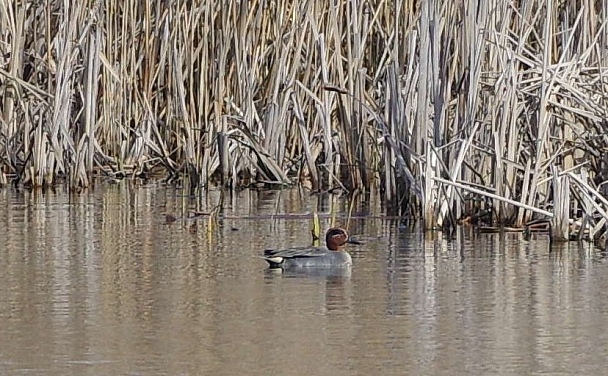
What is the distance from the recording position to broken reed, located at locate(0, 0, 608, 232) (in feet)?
29.9

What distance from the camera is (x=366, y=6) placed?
11414 mm

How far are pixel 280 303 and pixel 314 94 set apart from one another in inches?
194

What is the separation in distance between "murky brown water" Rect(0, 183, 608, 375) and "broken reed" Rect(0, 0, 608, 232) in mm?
580

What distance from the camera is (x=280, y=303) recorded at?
6766 millimetres

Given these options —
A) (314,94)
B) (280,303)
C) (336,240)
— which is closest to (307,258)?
(336,240)

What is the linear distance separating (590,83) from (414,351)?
3.82 meters

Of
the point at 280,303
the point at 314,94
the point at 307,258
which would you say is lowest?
the point at 280,303

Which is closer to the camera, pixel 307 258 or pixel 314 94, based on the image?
pixel 307 258

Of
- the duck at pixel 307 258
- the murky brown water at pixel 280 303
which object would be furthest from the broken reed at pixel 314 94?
the duck at pixel 307 258

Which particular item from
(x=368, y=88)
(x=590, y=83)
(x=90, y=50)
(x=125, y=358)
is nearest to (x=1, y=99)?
(x=90, y=50)

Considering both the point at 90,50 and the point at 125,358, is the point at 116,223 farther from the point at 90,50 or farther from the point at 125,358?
the point at 125,358

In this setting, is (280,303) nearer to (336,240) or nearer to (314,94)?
(336,240)

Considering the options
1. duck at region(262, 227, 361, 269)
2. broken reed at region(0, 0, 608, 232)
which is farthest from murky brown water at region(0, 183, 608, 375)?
broken reed at region(0, 0, 608, 232)

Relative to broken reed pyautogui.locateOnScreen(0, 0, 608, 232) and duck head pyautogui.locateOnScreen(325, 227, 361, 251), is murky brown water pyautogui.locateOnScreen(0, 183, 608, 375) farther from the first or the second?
broken reed pyautogui.locateOnScreen(0, 0, 608, 232)
